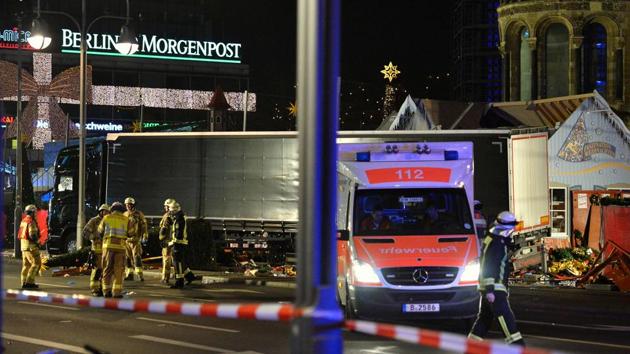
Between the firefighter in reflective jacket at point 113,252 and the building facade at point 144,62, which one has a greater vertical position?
the building facade at point 144,62

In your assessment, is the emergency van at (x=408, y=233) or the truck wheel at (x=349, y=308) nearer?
the emergency van at (x=408, y=233)

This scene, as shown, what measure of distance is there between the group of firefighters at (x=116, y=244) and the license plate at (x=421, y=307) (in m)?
6.06

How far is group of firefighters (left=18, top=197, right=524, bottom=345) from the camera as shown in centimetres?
1223

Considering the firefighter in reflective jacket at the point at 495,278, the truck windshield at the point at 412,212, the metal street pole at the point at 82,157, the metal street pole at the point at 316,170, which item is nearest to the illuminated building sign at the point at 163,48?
the metal street pole at the point at 82,157

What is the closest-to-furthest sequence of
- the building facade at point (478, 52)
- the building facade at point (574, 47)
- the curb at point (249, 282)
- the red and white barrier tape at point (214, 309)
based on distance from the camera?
the red and white barrier tape at point (214, 309) → the curb at point (249, 282) → the building facade at point (574, 47) → the building facade at point (478, 52)

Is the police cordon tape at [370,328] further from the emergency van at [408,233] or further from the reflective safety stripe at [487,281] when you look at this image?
the emergency van at [408,233]

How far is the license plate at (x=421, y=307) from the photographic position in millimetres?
14258

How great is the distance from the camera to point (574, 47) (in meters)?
41.6

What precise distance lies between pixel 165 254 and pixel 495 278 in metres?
11.2

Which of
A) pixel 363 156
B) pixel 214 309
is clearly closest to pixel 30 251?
pixel 363 156

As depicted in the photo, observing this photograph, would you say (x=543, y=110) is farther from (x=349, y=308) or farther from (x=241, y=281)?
(x=349, y=308)

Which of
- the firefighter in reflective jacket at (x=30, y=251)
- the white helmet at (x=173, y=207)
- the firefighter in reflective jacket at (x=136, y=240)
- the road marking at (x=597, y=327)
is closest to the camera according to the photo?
the road marking at (x=597, y=327)

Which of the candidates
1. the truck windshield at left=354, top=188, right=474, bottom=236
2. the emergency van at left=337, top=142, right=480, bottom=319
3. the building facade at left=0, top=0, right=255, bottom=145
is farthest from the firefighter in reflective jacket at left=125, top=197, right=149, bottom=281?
the building facade at left=0, top=0, right=255, bottom=145

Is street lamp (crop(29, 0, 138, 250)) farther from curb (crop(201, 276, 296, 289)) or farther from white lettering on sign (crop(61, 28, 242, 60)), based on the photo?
white lettering on sign (crop(61, 28, 242, 60))
